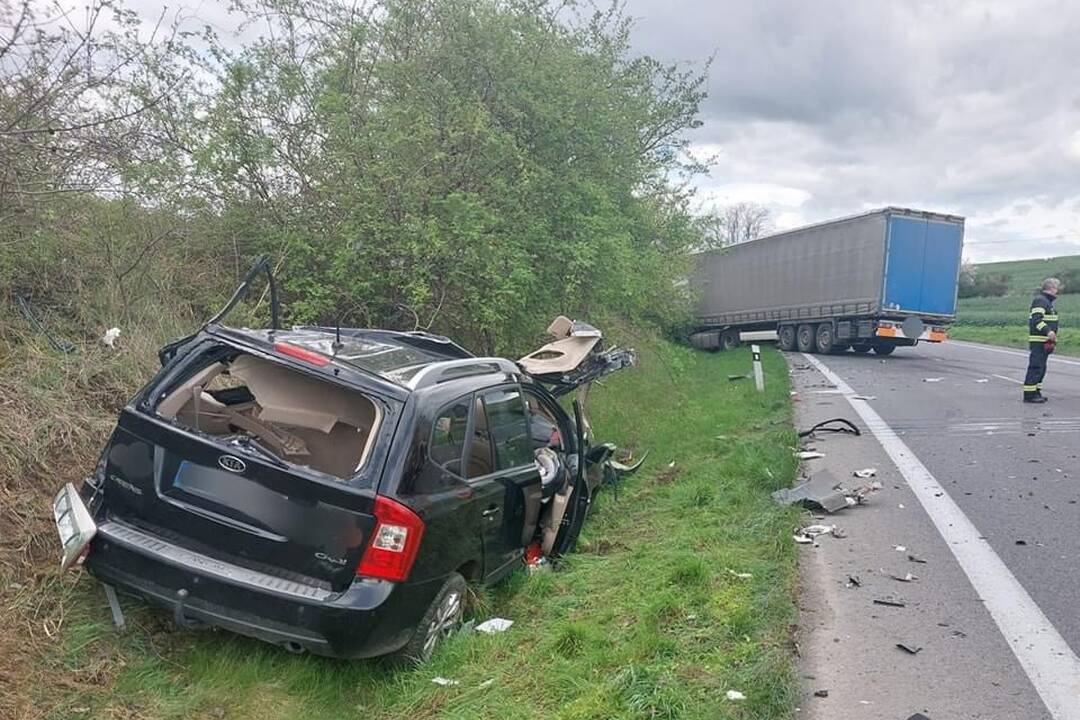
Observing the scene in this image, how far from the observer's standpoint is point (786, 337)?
2656cm

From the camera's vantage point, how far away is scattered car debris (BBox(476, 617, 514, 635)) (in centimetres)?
416

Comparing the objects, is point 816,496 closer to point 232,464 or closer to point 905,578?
point 905,578

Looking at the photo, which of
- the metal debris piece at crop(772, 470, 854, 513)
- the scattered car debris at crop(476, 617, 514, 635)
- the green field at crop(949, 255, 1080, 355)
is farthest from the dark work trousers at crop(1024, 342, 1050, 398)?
the green field at crop(949, 255, 1080, 355)

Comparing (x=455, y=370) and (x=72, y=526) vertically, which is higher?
(x=455, y=370)

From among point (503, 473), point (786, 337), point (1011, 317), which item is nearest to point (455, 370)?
point (503, 473)

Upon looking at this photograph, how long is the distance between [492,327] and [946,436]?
556 centimetres

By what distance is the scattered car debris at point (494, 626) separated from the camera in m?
4.16

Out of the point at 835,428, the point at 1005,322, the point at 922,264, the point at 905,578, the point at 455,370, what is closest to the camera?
the point at 455,370

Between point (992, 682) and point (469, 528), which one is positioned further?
point (469, 528)

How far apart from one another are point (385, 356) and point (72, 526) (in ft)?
5.63

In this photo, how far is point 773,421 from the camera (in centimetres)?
1062

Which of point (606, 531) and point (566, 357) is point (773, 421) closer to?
point (566, 357)

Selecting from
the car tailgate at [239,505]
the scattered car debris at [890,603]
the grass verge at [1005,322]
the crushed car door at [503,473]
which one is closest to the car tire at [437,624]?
the crushed car door at [503,473]

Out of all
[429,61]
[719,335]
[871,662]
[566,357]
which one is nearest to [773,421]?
[566,357]
